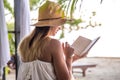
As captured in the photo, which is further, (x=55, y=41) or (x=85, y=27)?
(x=85, y=27)

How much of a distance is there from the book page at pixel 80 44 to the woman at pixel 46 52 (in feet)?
0.30

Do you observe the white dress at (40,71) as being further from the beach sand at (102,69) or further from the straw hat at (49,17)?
the beach sand at (102,69)

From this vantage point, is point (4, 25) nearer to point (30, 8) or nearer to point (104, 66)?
point (30, 8)

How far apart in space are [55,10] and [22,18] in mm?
983

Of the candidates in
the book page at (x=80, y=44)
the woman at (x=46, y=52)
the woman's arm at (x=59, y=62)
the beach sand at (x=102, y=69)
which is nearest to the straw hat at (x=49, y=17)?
the woman at (x=46, y=52)

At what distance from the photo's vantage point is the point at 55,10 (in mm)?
1594

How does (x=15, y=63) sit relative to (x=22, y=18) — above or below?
below

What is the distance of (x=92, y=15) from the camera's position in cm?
329

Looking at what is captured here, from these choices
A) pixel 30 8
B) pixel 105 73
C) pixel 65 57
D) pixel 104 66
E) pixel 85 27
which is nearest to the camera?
pixel 65 57

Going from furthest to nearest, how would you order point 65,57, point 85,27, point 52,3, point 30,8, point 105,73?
point 105,73 < point 85,27 < point 30,8 < point 65,57 < point 52,3

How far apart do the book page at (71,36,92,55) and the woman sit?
0.09 metres

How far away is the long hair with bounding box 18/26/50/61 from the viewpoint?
1613 millimetres

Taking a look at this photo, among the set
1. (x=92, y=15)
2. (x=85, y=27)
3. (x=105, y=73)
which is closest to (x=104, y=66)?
(x=105, y=73)

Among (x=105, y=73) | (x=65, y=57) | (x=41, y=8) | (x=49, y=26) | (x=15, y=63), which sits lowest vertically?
(x=105, y=73)
